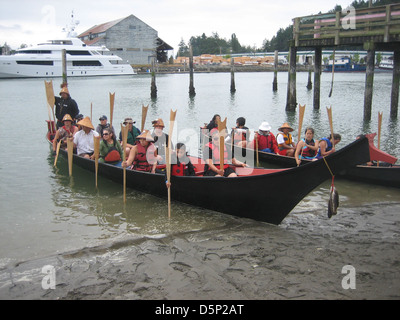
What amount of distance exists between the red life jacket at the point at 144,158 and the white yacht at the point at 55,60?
43119 millimetres

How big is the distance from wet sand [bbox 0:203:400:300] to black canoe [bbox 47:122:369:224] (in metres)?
0.32

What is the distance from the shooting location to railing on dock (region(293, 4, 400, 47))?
13.7 m

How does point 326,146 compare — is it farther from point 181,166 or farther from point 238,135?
point 181,166

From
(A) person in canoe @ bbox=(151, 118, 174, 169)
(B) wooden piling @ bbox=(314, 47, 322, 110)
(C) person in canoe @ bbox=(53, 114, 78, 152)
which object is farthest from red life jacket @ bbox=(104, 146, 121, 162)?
(B) wooden piling @ bbox=(314, 47, 322, 110)

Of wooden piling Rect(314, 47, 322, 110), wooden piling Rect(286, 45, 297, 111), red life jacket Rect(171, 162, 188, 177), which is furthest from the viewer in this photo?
wooden piling Rect(314, 47, 322, 110)

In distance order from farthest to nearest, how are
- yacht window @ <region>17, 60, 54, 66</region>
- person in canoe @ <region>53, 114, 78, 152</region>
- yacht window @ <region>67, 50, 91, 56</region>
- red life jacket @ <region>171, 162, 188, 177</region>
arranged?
yacht window @ <region>67, 50, 91, 56</region>, yacht window @ <region>17, 60, 54, 66</region>, person in canoe @ <region>53, 114, 78, 152</region>, red life jacket @ <region>171, 162, 188, 177</region>

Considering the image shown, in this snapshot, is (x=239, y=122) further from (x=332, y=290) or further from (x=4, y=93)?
(x=4, y=93)

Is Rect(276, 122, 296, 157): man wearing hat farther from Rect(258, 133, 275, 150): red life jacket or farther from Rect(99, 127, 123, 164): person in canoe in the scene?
Rect(99, 127, 123, 164): person in canoe

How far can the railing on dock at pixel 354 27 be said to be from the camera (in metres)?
13.7

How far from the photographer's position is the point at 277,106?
25.1m

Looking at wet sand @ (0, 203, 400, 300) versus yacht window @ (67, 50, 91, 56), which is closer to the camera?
wet sand @ (0, 203, 400, 300)
